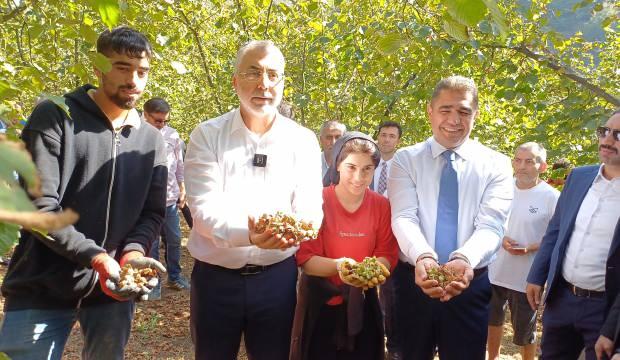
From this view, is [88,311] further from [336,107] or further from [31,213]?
[336,107]

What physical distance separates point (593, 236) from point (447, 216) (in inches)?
39.0

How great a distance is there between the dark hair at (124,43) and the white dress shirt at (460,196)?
1605 millimetres

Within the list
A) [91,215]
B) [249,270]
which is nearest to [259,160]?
[249,270]

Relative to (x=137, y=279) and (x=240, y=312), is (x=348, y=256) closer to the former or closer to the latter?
(x=240, y=312)

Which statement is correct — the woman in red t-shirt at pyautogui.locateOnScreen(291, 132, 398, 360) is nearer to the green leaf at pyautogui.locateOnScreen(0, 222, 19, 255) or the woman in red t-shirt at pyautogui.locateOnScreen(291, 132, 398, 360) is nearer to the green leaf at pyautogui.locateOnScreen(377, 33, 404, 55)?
the green leaf at pyautogui.locateOnScreen(377, 33, 404, 55)

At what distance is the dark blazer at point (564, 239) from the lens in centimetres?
304

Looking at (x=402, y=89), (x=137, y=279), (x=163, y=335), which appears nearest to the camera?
(x=137, y=279)

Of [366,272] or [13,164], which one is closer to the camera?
[13,164]

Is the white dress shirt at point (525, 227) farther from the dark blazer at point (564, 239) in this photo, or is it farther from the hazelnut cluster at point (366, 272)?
the hazelnut cluster at point (366, 272)

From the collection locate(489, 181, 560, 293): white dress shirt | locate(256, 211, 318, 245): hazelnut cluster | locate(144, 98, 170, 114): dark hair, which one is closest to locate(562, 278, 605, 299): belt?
locate(489, 181, 560, 293): white dress shirt

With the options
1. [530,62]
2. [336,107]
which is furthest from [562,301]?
[336,107]

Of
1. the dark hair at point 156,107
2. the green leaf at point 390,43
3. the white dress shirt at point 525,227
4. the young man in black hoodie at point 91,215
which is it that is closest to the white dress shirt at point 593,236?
the white dress shirt at point 525,227

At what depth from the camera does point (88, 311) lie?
2469mm

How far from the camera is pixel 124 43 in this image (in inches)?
97.2
